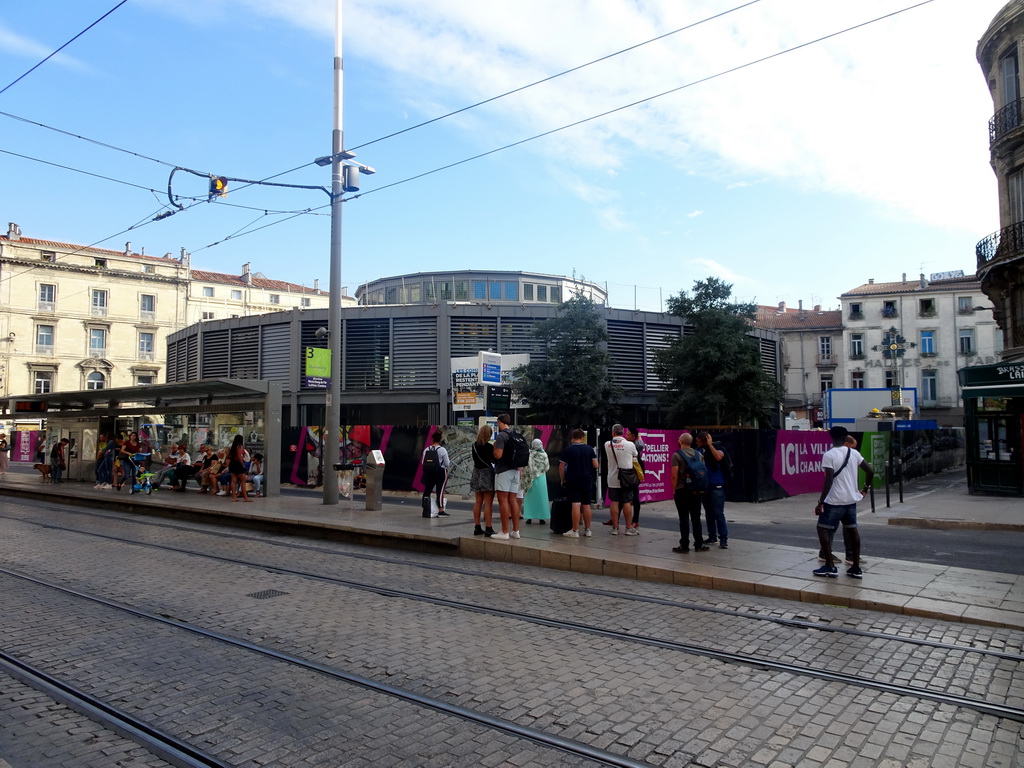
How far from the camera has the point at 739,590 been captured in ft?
26.5

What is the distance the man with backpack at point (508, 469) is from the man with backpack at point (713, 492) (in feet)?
8.40

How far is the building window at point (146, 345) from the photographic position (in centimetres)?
6962

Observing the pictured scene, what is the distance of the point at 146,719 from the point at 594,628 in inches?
141

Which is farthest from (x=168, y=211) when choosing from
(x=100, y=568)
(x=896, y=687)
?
(x=896, y=687)

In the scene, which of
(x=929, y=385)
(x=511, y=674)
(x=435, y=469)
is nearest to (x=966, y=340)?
(x=929, y=385)

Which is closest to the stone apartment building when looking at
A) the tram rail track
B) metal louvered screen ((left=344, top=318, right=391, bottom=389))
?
metal louvered screen ((left=344, top=318, right=391, bottom=389))

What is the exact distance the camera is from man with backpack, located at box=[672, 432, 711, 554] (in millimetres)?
9656

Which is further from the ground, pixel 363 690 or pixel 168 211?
A: pixel 168 211

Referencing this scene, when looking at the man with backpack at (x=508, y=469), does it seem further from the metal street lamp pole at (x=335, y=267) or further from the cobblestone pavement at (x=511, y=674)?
the metal street lamp pole at (x=335, y=267)

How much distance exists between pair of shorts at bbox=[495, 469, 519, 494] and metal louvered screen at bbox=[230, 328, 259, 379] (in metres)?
24.4

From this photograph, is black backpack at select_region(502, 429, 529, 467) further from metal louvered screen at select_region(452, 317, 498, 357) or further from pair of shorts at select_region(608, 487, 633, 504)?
metal louvered screen at select_region(452, 317, 498, 357)

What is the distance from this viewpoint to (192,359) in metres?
36.9

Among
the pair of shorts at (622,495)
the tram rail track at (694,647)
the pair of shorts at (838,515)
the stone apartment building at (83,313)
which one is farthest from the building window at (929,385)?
the stone apartment building at (83,313)

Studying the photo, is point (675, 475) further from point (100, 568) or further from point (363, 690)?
point (100, 568)
